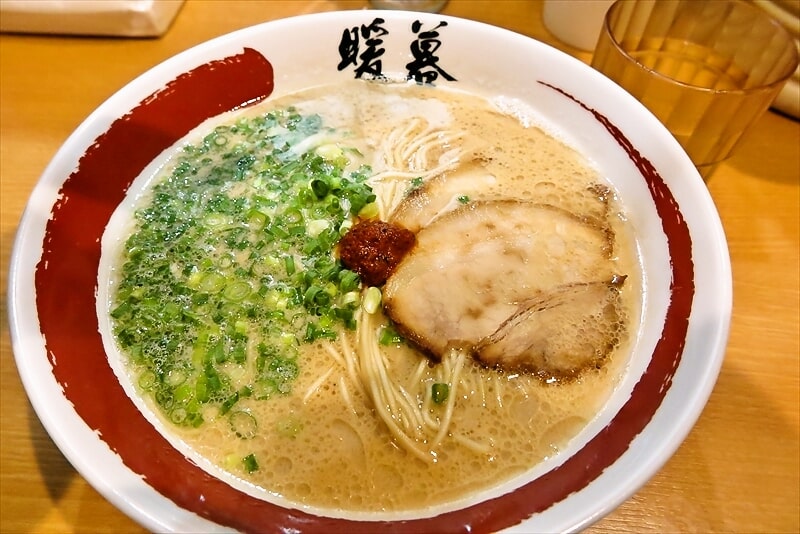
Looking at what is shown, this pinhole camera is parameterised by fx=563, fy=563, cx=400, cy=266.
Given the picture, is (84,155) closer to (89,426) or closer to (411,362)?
(89,426)

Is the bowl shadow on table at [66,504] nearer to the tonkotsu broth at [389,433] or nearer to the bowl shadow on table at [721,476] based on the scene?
the tonkotsu broth at [389,433]

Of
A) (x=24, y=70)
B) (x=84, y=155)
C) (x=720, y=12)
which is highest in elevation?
(x=720, y=12)

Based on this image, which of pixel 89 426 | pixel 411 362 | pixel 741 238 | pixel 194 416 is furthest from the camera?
pixel 741 238

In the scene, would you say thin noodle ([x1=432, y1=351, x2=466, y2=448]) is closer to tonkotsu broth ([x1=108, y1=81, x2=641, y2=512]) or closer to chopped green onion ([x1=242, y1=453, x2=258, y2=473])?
tonkotsu broth ([x1=108, y1=81, x2=641, y2=512])

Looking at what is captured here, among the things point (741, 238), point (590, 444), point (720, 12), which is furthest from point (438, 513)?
point (720, 12)

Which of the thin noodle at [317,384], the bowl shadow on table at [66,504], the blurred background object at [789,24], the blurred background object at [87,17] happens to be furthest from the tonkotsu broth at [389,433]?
the blurred background object at [87,17]

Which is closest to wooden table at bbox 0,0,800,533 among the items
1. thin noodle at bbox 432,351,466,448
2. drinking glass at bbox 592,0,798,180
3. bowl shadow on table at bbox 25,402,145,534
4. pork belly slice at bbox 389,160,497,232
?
bowl shadow on table at bbox 25,402,145,534

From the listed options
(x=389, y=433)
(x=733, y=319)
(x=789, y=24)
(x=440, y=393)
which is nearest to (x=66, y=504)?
(x=389, y=433)
